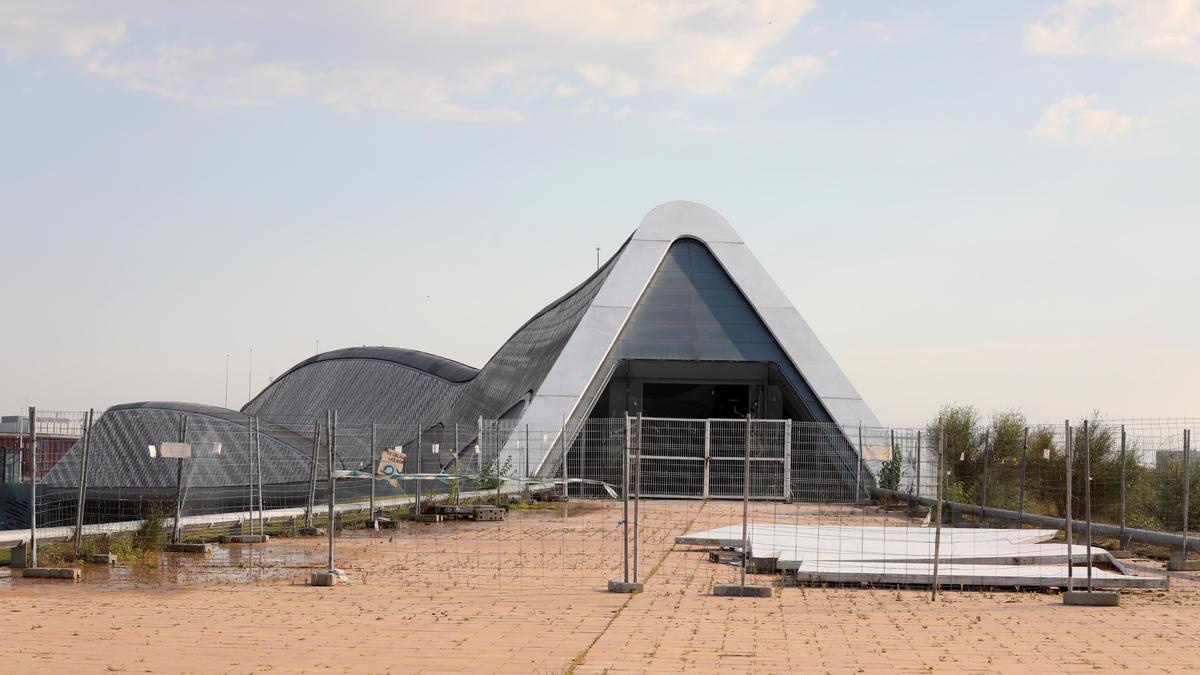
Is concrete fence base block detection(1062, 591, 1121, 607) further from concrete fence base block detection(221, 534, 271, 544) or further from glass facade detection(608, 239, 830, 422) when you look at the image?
glass facade detection(608, 239, 830, 422)

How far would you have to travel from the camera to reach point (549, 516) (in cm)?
2464

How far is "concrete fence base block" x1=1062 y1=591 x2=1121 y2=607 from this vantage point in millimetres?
12328

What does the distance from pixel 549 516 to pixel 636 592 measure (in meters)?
11.9

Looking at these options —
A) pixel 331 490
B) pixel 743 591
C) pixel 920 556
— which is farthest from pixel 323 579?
pixel 920 556

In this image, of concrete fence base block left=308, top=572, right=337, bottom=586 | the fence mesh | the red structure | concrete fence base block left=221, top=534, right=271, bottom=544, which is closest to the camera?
concrete fence base block left=308, top=572, right=337, bottom=586

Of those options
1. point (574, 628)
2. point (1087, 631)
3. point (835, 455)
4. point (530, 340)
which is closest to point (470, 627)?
point (574, 628)

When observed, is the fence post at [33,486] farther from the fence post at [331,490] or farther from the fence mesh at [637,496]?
the fence post at [331,490]

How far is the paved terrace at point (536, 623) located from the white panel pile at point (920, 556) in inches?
16.0

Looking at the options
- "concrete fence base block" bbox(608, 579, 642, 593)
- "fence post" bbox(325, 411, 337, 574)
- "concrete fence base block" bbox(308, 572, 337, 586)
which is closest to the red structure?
"fence post" bbox(325, 411, 337, 574)

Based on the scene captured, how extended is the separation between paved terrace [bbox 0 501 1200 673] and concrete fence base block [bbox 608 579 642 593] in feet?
0.60

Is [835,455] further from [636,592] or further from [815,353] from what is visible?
[636,592]

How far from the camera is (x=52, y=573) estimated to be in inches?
540

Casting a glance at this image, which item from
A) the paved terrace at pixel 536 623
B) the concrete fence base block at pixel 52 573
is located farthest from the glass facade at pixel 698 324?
the concrete fence base block at pixel 52 573

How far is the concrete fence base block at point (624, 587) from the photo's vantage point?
12891 mm
